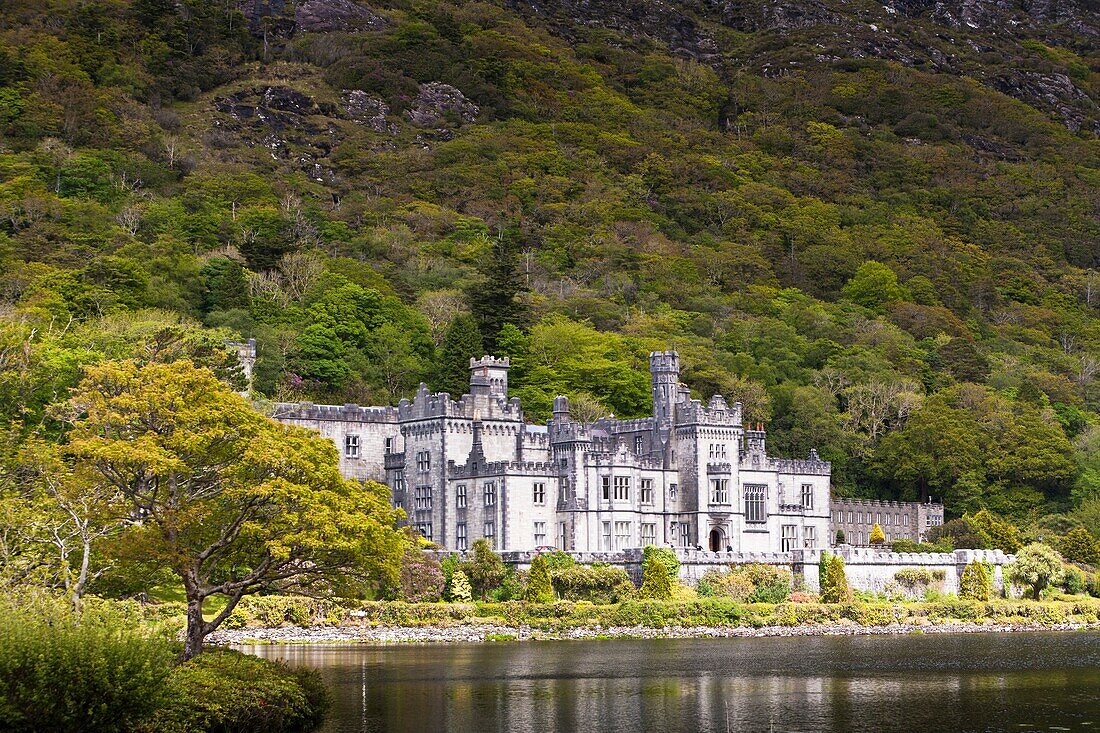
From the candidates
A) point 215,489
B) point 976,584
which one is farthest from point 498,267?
point 215,489

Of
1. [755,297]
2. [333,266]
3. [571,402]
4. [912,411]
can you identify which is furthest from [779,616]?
[755,297]

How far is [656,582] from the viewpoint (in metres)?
80.8

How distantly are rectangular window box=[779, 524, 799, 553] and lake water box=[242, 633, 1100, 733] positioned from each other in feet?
77.0

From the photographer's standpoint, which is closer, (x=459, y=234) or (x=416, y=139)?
(x=459, y=234)

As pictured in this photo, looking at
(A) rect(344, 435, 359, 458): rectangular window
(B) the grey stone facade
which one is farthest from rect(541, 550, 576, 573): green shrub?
(B) the grey stone facade

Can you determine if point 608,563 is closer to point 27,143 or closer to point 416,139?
point 27,143

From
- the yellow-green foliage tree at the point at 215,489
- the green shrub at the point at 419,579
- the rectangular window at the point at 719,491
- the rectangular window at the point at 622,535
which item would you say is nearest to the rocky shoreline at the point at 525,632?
the green shrub at the point at 419,579

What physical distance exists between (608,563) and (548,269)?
70132 millimetres

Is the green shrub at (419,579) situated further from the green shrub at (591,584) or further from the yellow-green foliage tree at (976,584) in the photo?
the yellow-green foliage tree at (976,584)

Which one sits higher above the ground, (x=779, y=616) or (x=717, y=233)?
(x=717, y=233)

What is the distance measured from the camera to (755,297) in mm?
151125

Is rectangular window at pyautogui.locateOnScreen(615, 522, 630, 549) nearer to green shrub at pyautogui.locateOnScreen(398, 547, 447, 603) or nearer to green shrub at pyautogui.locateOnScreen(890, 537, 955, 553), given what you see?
green shrub at pyautogui.locateOnScreen(398, 547, 447, 603)

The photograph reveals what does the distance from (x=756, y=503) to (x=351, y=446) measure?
76.8 feet

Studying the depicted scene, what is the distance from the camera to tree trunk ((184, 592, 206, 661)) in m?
45.1
